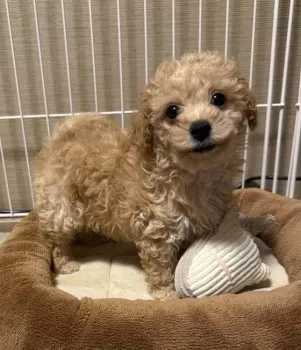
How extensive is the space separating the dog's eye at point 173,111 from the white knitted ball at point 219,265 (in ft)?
1.16

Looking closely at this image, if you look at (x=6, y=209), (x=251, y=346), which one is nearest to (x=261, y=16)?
(x=251, y=346)

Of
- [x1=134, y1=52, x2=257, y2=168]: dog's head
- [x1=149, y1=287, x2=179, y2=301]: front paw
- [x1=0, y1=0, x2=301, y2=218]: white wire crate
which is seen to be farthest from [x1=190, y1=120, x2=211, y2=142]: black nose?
[x1=0, y1=0, x2=301, y2=218]: white wire crate

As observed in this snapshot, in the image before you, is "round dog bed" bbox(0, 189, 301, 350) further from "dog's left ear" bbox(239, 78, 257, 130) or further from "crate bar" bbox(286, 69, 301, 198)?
"crate bar" bbox(286, 69, 301, 198)

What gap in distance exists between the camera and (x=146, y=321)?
1.08 metres

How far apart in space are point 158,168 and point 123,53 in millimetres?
639

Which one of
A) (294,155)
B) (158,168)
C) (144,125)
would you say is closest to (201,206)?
(158,168)

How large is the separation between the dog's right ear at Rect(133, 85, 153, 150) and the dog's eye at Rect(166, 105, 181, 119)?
0.05 m

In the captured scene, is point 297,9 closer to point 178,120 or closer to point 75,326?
point 178,120

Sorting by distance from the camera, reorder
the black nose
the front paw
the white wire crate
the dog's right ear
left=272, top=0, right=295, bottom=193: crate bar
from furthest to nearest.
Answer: the white wire crate < left=272, top=0, right=295, bottom=193: crate bar < the front paw < the dog's right ear < the black nose

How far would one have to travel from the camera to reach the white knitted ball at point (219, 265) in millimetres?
1194

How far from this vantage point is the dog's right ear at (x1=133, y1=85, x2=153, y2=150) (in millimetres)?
1148

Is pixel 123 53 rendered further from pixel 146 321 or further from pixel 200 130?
pixel 146 321

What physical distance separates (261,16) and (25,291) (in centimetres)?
118

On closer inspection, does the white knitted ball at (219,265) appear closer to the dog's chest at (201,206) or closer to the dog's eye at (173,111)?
the dog's chest at (201,206)
